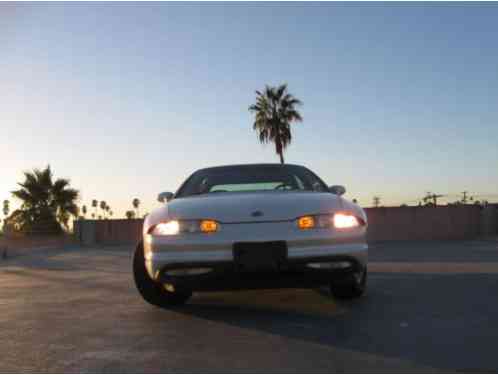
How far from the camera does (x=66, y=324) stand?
4098 mm

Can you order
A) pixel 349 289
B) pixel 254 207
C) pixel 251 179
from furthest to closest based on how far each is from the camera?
pixel 251 179 → pixel 349 289 → pixel 254 207

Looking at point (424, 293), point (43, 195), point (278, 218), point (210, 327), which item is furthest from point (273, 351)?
point (43, 195)

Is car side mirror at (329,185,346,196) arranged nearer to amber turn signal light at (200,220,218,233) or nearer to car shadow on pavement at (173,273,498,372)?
car shadow on pavement at (173,273,498,372)

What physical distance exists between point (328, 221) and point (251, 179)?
167 cm

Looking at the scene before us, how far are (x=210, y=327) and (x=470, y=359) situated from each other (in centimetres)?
176

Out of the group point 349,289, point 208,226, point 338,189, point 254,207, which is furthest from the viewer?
point 338,189

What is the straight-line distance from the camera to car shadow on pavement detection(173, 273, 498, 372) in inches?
119

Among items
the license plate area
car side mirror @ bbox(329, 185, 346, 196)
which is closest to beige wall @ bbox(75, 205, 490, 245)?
car side mirror @ bbox(329, 185, 346, 196)

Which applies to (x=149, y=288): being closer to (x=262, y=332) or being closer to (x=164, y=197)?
(x=164, y=197)

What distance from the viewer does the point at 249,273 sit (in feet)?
12.3

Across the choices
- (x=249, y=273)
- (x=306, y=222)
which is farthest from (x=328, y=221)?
(x=249, y=273)

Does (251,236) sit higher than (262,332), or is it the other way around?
(251,236)

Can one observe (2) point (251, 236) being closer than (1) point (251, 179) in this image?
Yes

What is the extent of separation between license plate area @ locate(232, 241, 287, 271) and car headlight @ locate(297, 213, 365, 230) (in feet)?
0.78
